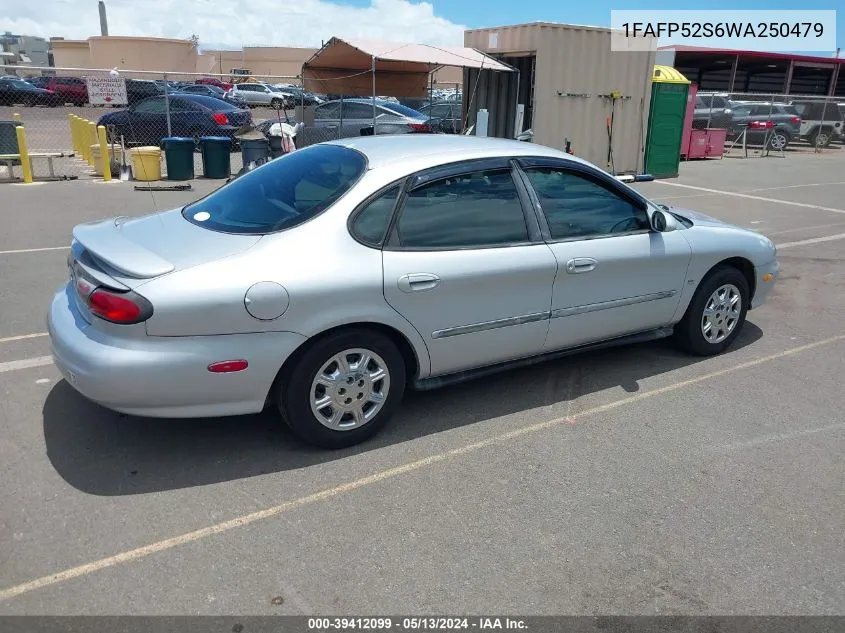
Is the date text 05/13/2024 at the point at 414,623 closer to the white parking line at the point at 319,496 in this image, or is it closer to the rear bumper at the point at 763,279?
the white parking line at the point at 319,496

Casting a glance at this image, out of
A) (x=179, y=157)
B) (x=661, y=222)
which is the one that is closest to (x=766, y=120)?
(x=179, y=157)

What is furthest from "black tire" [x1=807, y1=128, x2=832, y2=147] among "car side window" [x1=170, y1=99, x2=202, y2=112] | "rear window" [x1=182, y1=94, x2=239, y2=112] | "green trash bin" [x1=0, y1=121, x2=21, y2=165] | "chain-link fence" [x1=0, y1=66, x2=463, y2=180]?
"green trash bin" [x1=0, y1=121, x2=21, y2=165]

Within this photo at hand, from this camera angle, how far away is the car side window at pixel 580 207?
168 inches

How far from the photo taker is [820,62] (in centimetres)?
3919

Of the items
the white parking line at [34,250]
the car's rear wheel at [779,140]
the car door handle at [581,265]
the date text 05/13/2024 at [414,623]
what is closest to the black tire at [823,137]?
the car's rear wheel at [779,140]

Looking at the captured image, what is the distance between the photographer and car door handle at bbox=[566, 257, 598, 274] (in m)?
4.20

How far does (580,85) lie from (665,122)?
291cm

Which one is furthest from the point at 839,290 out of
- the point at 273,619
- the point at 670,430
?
the point at 273,619

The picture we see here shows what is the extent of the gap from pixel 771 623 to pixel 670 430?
59.5 inches

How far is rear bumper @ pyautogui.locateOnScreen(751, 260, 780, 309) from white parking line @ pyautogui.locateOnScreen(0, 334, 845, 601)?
757 millimetres

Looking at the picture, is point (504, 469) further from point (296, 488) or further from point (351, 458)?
point (296, 488)

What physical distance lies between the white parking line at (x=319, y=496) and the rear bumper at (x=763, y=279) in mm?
757

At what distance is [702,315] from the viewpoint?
16.4 feet

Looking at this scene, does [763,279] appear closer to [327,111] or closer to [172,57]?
[327,111]
